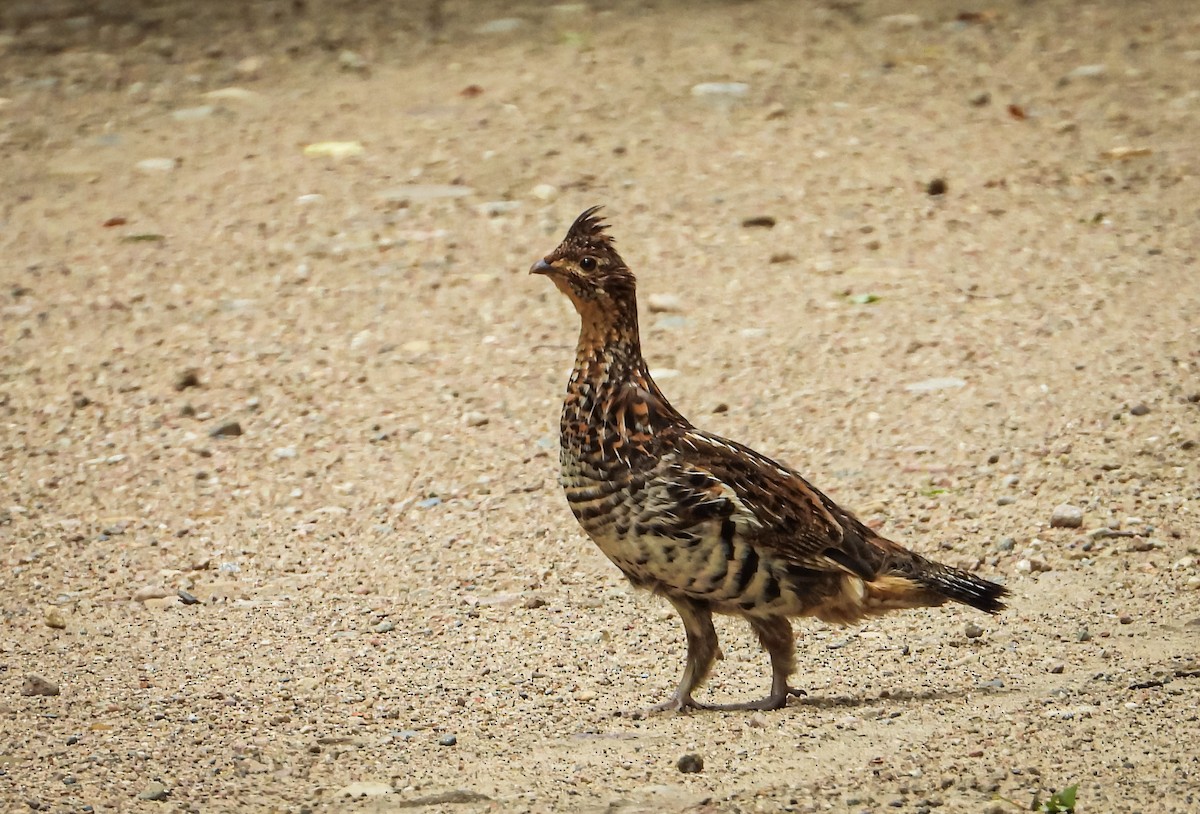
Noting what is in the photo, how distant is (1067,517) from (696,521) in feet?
7.25

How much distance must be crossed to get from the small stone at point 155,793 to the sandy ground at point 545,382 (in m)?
0.02

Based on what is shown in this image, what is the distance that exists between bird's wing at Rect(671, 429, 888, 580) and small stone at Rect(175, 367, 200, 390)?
12.4 feet

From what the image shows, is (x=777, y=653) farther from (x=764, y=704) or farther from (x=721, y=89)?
(x=721, y=89)

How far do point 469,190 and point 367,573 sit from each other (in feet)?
13.4

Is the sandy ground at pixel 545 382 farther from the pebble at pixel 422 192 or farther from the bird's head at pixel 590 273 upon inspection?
the bird's head at pixel 590 273

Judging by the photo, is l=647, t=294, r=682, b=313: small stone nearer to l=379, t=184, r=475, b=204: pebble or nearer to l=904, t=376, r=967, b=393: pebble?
l=904, t=376, r=967, b=393: pebble

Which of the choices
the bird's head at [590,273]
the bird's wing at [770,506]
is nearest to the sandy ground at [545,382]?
the bird's wing at [770,506]

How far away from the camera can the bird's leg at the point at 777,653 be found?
5.23 m

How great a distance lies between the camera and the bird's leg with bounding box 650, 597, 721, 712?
5246 millimetres

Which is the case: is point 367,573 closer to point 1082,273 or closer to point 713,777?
point 713,777

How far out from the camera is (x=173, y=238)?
9961 mm

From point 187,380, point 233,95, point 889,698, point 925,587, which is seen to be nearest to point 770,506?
point 925,587

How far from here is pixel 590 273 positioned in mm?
5457

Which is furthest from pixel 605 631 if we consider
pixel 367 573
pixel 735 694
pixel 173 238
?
pixel 173 238
